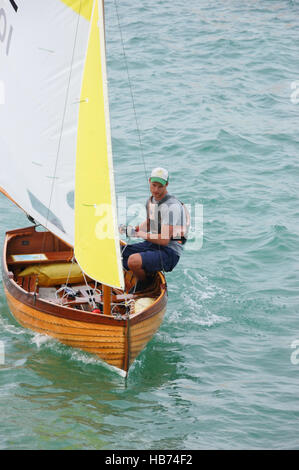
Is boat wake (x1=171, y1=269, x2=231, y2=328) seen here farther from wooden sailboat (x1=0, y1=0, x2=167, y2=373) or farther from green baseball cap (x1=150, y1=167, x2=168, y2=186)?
green baseball cap (x1=150, y1=167, x2=168, y2=186)

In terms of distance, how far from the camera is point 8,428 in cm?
645

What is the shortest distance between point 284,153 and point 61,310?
8489 millimetres

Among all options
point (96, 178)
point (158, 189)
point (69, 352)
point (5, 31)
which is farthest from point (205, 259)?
point (5, 31)

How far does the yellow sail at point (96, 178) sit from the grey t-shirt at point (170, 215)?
1367mm

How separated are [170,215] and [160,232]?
237mm

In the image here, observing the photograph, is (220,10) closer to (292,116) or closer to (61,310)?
(292,116)

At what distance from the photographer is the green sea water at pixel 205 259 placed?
671 cm

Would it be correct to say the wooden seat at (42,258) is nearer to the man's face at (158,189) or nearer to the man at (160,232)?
the man at (160,232)

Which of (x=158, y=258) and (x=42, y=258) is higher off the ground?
(x=158, y=258)

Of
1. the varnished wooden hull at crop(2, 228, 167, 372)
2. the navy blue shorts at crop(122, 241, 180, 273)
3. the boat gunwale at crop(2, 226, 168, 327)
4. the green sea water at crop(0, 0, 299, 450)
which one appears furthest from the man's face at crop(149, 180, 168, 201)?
the green sea water at crop(0, 0, 299, 450)

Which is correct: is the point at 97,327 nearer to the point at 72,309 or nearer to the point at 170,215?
the point at 72,309

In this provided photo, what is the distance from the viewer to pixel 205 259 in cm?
1084

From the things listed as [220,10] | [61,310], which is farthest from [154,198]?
[220,10]

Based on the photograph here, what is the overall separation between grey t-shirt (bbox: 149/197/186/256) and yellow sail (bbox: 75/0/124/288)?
53.8 inches
